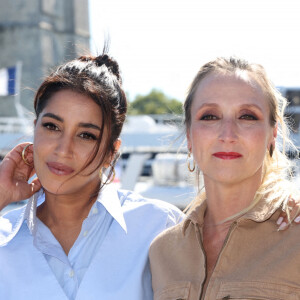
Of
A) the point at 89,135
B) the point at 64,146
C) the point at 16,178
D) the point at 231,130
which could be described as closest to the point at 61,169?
the point at 64,146

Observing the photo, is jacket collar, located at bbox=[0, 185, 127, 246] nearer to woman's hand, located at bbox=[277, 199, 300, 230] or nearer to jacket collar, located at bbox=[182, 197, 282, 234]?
jacket collar, located at bbox=[182, 197, 282, 234]

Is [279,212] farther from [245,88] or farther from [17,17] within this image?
[17,17]

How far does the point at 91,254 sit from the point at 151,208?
0.42m

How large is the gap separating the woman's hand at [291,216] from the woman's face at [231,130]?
21 cm

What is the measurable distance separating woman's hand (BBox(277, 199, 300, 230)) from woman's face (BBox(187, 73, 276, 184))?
21cm

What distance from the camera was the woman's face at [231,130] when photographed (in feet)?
7.08

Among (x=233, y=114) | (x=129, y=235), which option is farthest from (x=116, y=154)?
(x=233, y=114)

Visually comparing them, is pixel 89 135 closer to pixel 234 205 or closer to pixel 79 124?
pixel 79 124

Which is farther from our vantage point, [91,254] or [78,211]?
[78,211]

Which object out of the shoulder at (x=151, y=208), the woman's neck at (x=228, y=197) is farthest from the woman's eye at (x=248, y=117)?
the shoulder at (x=151, y=208)

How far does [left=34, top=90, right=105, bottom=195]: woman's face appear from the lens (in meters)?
2.54

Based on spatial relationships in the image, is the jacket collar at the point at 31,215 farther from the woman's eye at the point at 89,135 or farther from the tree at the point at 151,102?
the tree at the point at 151,102

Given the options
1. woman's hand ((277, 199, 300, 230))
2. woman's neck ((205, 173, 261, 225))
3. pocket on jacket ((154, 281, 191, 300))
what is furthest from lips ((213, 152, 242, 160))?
pocket on jacket ((154, 281, 191, 300))

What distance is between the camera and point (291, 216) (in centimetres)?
207
